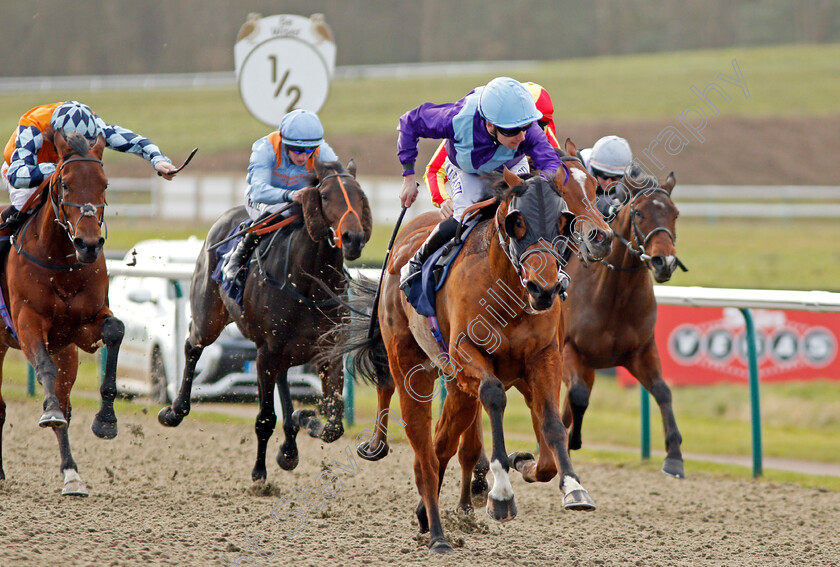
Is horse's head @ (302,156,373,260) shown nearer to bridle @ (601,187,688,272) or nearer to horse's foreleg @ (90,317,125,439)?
horse's foreleg @ (90,317,125,439)

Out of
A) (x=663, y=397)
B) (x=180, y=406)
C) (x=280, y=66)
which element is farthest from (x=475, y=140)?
(x=280, y=66)

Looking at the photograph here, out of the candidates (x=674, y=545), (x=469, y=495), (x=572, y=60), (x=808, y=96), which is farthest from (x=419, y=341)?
(x=572, y=60)

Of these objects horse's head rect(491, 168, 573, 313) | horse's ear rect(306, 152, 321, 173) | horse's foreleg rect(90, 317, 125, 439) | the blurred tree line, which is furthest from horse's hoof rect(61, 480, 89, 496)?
the blurred tree line

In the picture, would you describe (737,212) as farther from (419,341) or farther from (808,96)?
(419,341)

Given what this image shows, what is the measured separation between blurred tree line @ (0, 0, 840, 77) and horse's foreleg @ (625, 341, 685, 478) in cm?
2679

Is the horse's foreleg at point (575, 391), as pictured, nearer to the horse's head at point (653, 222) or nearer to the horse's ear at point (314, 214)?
the horse's head at point (653, 222)

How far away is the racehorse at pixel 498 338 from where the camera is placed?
385 cm

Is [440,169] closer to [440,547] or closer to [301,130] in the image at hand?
[301,130]

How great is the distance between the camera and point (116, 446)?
736 cm

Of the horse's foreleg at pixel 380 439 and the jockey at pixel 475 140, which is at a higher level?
the jockey at pixel 475 140

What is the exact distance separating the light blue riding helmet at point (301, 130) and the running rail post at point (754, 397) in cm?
289

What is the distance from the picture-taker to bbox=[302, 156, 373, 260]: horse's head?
5.59 meters

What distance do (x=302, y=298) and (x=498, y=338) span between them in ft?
7.14

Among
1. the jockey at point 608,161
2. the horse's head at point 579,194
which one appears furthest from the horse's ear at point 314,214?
the horse's head at point 579,194
